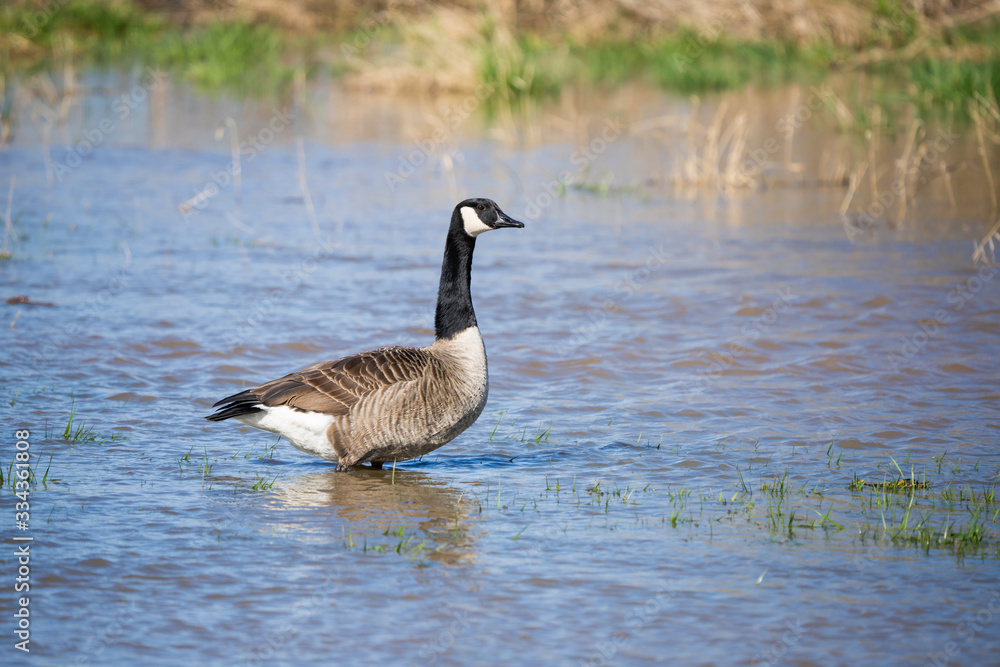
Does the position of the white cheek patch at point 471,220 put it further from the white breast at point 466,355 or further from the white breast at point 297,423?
the white breast at point 297,423

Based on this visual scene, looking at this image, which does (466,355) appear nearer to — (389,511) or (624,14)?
(389,511)

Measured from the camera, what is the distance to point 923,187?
549 inches

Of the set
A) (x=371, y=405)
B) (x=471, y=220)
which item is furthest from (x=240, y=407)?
(x=471, y=220)

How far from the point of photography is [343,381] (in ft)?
21.1

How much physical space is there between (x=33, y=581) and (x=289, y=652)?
1.31 metres

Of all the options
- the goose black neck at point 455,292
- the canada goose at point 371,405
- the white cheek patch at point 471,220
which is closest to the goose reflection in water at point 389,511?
the canada goose at point 371,405

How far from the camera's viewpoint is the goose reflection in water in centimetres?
534

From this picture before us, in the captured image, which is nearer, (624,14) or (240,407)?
(240,407)

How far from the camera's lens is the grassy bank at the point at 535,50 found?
20.3 metres

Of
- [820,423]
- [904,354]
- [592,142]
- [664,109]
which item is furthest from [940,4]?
[820,423]

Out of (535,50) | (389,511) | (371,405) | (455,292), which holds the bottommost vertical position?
(389,511)

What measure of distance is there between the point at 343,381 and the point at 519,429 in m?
1.43

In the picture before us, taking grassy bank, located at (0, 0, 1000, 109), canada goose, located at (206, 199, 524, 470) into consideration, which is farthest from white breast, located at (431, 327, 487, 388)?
grassy bank, located at (0, 0, 1000, 109)

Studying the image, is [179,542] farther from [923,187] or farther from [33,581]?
[923,187]
